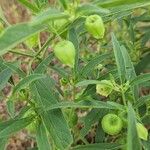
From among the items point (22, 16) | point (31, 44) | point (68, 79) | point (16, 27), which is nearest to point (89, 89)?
point (68, 79)

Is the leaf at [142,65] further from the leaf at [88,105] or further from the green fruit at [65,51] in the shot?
the green fruit at [65,51]

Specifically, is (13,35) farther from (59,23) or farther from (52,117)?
(52,117)

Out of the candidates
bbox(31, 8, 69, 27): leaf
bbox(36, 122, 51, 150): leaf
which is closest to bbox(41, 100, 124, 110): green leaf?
bbox(36, 122, 51, 150): leaf

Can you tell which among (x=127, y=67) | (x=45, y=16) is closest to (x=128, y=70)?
(x=127, y=67)

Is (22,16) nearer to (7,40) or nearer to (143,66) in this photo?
(143,66)

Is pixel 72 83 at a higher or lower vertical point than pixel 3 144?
higher
